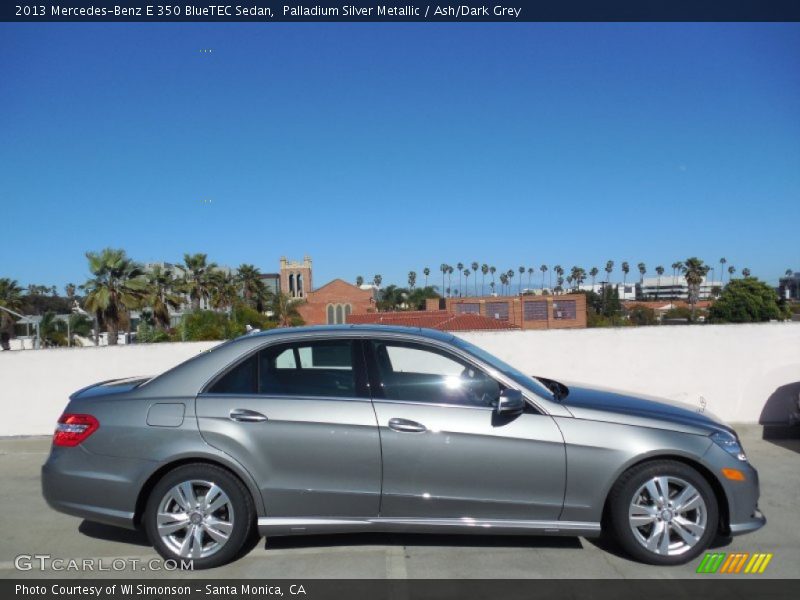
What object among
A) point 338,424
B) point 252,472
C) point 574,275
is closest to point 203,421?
point 252,472

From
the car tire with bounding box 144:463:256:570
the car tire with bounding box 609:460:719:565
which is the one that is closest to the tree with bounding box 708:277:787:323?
the car tire with bounding box 609:460:719:565

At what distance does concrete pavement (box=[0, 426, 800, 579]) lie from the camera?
154 inches

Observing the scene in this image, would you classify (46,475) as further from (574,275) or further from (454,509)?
(574,275)

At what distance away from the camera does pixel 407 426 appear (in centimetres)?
391

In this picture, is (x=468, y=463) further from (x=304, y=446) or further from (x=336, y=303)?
(x=336, y=303)

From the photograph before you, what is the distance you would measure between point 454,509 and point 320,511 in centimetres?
85

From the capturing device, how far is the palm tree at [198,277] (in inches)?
2018

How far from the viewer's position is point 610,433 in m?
3.92

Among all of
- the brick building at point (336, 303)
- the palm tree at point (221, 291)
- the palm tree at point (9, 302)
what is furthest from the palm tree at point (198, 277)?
the brick building at point (336, 303)

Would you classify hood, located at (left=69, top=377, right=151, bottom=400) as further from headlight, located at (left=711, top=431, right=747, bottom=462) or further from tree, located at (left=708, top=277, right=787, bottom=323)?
tree, located at (left=708, top=277, right=787, bottom=323)

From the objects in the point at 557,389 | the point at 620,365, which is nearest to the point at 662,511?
the point at 557,389

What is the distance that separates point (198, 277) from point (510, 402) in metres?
51.6

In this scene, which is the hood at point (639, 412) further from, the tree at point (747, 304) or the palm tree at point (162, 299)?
the tree at point (747, 304)
